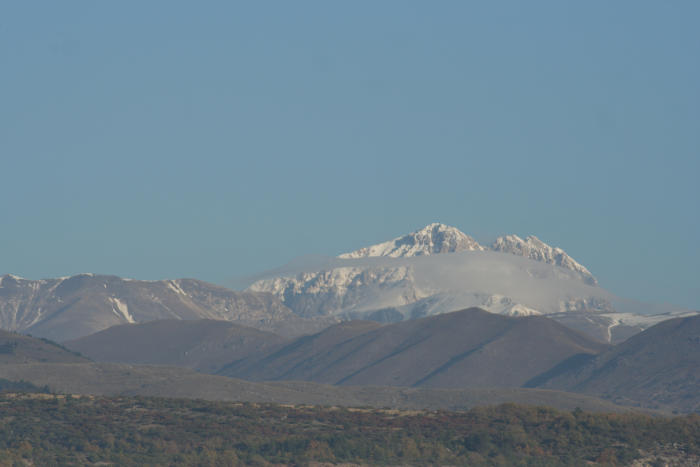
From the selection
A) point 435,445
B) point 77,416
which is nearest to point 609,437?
point 435,445

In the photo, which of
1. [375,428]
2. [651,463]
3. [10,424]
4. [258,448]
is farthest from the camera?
[10,424]

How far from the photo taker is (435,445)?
130625mm

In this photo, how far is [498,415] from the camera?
14450cm

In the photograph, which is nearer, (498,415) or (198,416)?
(498,415)

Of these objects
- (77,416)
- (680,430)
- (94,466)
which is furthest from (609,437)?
(77,416)

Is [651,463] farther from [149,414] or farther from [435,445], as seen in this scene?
[149,414]

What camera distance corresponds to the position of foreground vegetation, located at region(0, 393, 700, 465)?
125562 millimetres

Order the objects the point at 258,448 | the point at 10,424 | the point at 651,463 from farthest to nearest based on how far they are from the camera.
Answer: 1. the point at 10,424
2. the point at 258,448
3. the point at 651,463

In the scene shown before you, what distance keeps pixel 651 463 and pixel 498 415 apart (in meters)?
23.7

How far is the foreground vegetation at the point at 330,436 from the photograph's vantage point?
4943 inches

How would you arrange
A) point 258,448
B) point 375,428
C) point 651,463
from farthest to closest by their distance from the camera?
point 375,428 < point 258,448 < point 651,463

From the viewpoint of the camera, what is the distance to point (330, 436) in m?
135

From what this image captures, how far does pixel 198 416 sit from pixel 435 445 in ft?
132

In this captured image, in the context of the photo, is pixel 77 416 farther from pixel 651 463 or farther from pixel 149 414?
pixel 651 463
